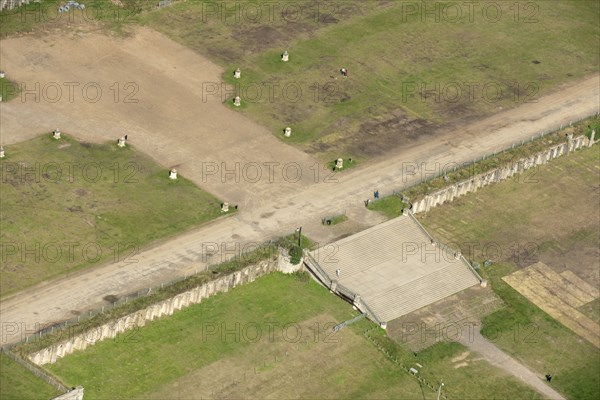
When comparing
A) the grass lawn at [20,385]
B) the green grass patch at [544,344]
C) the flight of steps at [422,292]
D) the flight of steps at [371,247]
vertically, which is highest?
the grass lawn at [20,385]

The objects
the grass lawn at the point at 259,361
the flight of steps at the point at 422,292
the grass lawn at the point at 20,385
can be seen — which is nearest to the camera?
the grass lawn at the point at 20,385

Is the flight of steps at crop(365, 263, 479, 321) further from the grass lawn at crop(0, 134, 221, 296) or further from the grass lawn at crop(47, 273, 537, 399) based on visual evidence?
the grass lawn at crop(0, 134, 221, 296)

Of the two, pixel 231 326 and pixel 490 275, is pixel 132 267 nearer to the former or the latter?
pixel 231 326

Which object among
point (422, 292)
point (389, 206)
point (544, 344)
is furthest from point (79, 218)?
point (544, 344)

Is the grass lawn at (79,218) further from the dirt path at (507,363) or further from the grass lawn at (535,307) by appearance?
the dirt path at (507,363)

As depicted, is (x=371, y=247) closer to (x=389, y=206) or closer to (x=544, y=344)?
(x=389, y=206)

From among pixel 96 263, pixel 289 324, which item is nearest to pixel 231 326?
pixel 289 324

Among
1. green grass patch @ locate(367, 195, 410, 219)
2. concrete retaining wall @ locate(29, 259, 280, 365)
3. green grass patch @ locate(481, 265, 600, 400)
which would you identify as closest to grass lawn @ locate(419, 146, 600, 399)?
green grass patch @ locate(481, 265, 600, 400)

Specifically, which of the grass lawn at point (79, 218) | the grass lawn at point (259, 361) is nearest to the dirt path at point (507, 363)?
the grass lawn at point (259, 361)
